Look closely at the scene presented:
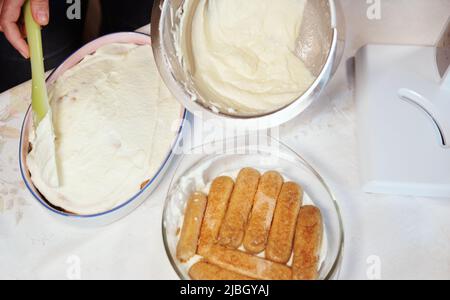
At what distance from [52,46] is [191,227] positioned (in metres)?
0.45

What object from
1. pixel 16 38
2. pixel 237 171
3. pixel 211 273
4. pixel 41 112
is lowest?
pixel 211 273

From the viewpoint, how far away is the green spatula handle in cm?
71

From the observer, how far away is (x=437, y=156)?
2.23 feet

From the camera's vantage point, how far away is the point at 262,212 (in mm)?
684

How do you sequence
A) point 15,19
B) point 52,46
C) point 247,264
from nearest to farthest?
point 247,264 → point 15,19 → point 52,46

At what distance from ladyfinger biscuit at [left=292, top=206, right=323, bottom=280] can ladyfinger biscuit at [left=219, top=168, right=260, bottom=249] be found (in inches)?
3.0

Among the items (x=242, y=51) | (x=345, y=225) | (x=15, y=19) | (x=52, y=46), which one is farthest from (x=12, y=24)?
(x=345, y=225)

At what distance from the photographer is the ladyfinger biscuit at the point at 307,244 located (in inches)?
25.2

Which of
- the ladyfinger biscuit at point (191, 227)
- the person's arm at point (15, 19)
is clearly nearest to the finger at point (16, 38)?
the person's arm at point (15, 19)

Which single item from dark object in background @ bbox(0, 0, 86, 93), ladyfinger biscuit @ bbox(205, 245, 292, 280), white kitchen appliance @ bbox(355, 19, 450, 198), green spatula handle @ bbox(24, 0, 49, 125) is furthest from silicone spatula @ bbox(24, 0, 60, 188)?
white kitchen appliance @ bbox(355, 19, 450, 198)

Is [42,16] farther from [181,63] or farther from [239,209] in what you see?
→ [239,209]

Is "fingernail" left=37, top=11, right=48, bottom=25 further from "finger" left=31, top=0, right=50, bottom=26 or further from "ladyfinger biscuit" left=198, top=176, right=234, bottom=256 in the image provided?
"ladyfinger biscuit" left=198, top=176, right=234, bottom=256
